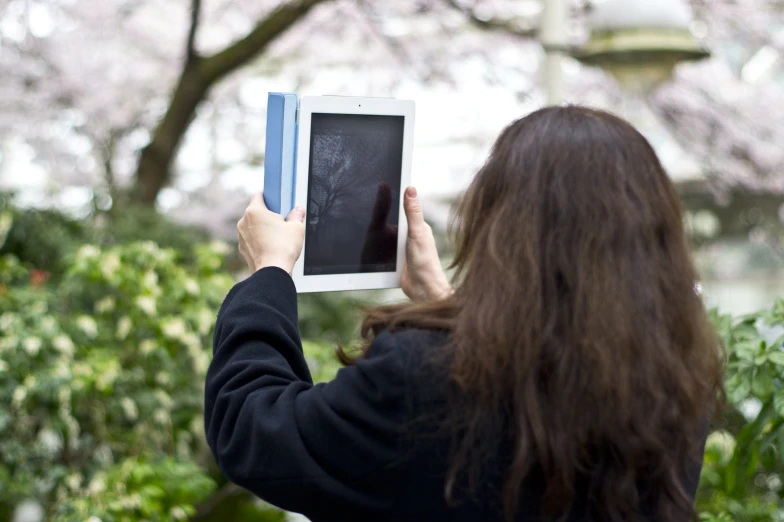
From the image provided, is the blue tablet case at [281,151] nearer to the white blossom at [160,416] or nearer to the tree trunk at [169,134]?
the white blossom at [160,416]

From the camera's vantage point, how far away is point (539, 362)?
3.88 feet

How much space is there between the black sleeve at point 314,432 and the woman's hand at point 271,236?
0.60ft

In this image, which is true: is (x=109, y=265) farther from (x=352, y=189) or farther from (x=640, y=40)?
(x=640, y=40)

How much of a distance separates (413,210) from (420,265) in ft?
0.34

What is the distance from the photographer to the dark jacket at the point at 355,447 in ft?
3.90

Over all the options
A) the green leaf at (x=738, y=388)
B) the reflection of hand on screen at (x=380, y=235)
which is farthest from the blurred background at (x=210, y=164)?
the reflection of hand on screen at (x=380, y=235)

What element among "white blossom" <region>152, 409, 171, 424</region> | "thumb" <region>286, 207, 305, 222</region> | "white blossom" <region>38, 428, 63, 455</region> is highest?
"thumb" <region>286, 207, 305, 222</region>

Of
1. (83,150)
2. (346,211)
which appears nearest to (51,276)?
(346,211)

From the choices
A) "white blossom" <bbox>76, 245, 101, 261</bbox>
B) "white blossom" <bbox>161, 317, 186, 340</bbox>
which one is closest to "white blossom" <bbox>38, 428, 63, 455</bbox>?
"white blossom" <bbox>161, 317, 186, 340</bbox>

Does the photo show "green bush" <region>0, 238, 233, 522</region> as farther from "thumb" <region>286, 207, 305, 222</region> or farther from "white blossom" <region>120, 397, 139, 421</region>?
"thumb" <region>286, 207, 305, 222</region>

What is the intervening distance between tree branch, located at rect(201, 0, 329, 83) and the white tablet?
419 cm

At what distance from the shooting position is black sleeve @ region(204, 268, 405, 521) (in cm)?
119

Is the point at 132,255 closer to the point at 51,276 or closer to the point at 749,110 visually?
the point at 51,276

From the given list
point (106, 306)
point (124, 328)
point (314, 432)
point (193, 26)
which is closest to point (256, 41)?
point (193, 26)
